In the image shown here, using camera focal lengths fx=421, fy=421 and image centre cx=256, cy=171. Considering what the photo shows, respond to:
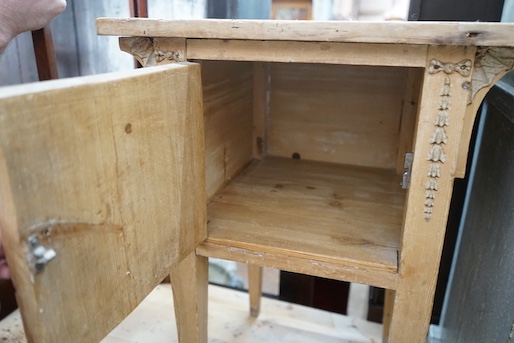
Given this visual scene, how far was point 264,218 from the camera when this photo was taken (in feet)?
2.27

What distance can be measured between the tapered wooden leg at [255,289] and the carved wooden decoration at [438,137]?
Answer: 0.63 m

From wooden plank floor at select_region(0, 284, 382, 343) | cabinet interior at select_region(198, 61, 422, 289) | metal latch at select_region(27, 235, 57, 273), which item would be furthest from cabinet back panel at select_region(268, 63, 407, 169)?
metal latch at select_region(27, 235, 57, 273)

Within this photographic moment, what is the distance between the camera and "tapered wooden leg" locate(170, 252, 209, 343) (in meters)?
0.63

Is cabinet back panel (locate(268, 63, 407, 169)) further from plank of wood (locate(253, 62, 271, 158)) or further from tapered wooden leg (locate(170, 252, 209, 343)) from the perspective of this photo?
tapered wooden leg (locate(170, 252, 209, 343))

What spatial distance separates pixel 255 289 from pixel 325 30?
0.76 m

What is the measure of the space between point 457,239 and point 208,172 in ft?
2.00

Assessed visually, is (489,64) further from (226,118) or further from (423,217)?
(226,118)

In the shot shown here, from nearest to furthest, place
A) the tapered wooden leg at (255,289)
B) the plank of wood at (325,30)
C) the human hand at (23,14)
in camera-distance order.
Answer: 1. the plank of wood at (325,30)
2. the human hand at (23,14)
3. the tapered wooden leg at (255,289)

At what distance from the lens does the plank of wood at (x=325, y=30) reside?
421 millimetres

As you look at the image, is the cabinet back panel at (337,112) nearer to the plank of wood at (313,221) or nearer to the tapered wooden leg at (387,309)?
the plank of wood at (313,221)

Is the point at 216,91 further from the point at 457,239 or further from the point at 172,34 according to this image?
the point at 457,239

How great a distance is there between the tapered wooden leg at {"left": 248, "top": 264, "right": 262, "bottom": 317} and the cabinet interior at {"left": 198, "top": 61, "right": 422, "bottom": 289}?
299 millimetres

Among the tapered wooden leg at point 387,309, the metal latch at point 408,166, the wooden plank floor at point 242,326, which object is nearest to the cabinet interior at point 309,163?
the metal latch at point 408,166

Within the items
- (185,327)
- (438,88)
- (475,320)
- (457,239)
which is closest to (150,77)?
(438,88)
